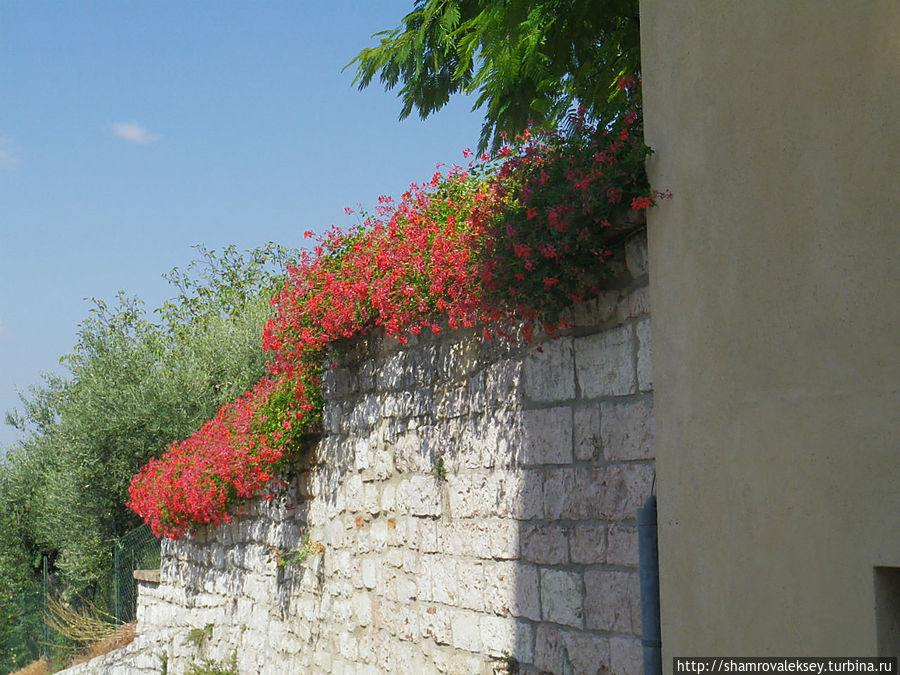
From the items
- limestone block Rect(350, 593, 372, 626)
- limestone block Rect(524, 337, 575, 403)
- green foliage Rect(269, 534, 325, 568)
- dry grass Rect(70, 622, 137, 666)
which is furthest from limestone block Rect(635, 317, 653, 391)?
dry grass Rect(70, 622, 137, 666)

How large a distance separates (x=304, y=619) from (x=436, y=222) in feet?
12.0

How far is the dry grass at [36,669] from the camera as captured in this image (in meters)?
15.0

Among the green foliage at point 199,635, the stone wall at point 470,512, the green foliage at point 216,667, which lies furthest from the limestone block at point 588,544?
the green foliage at point 199,635

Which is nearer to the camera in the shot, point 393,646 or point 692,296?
point 692,296

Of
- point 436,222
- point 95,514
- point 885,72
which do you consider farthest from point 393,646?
point 95,514

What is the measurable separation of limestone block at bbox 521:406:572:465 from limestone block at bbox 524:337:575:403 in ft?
0.25

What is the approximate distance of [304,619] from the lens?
765 centimetres

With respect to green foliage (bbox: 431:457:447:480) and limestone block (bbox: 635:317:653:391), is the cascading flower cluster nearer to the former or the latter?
limestone block (bbox: 635:317:653:391)

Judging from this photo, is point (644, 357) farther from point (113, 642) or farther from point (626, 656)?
point (113, 642)

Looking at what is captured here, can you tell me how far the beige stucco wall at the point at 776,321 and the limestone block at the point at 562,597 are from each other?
0.72 metres

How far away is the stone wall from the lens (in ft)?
14.1

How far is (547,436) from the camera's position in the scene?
479 cm

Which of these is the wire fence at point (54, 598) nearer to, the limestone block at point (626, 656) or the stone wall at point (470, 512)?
the stone wall at point (470, 512)

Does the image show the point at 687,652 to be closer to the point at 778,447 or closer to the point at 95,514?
the point at 778,447
